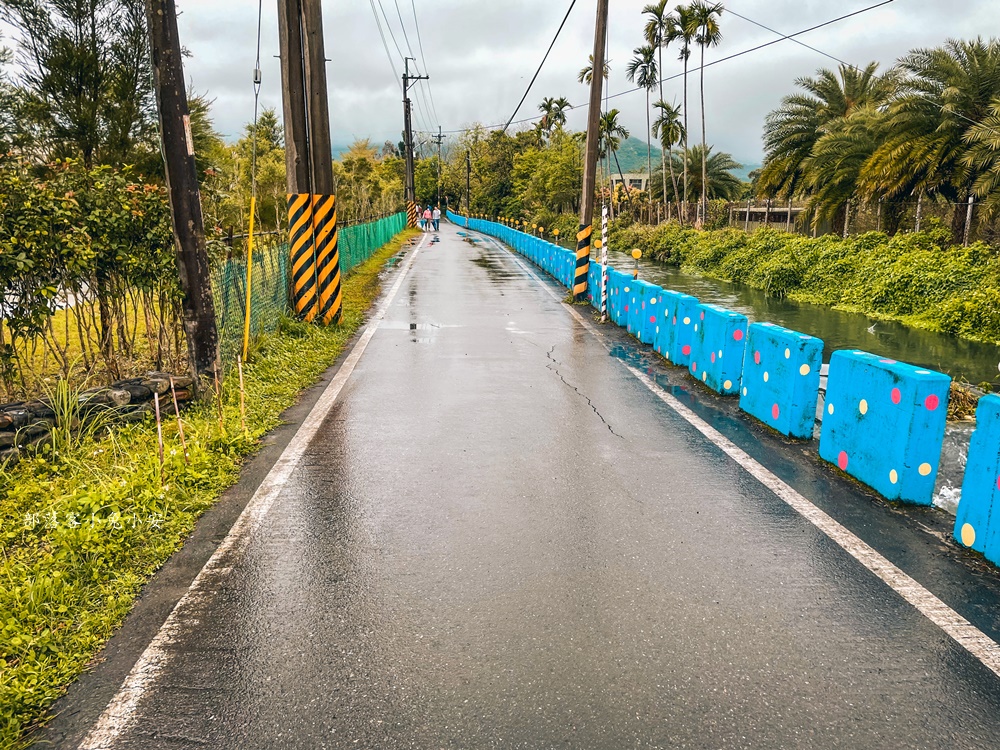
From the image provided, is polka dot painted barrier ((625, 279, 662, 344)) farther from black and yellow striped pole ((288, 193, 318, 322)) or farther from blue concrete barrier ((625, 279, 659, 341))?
black and yellow striped pole ((288, 193, 318, 322))

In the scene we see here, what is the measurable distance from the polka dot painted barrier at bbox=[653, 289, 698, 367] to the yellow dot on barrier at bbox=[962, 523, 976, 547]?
16.2 feet

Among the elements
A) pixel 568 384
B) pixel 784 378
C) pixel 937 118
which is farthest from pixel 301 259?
pixel 937 118

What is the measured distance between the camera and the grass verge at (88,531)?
338 centimetres

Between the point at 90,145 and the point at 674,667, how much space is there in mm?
10039

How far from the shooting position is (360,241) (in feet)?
86.7

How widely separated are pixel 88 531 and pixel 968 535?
204 inches

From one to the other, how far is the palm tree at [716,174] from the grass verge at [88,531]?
51.1 metres

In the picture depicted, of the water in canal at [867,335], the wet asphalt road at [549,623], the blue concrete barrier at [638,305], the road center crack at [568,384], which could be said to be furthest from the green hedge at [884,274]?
the wet asphalt road at [549,623]

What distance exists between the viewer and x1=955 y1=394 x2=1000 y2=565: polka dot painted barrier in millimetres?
4324

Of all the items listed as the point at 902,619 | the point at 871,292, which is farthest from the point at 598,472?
the point at 871,292

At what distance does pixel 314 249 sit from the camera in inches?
516

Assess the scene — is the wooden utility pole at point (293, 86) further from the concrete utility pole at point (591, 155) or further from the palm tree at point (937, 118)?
the palm tree at point (937, 118)

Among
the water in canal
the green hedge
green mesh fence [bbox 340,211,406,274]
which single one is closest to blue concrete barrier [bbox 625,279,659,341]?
the water in canal

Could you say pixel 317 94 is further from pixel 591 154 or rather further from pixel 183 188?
pixel 591 154
